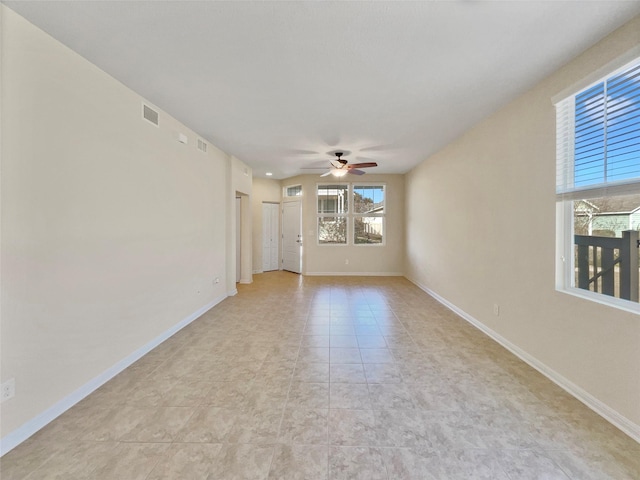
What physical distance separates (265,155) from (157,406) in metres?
4.21

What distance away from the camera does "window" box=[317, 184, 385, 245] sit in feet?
24.0

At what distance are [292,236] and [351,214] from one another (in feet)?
5.94

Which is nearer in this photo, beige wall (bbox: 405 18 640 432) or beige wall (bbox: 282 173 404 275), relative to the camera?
beige wall (bbox: 405 18 640 432)

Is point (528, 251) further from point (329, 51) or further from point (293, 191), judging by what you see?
point (293, 191)

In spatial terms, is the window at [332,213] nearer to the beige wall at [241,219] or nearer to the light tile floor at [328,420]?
the beige wall at [241,219]

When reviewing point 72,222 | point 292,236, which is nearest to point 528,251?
point 72,222

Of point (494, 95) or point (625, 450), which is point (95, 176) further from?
point (625, 450)

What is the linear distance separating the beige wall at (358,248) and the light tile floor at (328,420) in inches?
162

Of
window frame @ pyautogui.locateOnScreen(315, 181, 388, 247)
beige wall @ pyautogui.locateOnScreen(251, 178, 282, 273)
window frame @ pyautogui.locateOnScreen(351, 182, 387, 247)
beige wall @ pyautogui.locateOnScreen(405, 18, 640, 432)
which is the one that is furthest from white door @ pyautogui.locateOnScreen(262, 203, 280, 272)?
beige wall @ pyautogui.locateOnScreen(405, 18, 640, 432)

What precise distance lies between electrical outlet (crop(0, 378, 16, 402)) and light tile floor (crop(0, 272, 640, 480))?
32 cm

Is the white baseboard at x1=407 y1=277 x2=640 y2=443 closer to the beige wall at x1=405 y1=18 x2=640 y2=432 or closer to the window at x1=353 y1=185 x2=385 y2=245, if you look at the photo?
the beige wall at x1=405 y1=18 x2=640 y2=432

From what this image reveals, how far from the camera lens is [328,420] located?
187 centimetres

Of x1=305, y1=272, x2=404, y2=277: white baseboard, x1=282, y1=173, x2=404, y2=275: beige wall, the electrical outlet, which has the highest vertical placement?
x1=282, y1=173, x2=404, y2=275: beige wall

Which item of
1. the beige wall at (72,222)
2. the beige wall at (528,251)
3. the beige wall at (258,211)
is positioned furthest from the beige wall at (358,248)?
the beige wall at (72,222)
